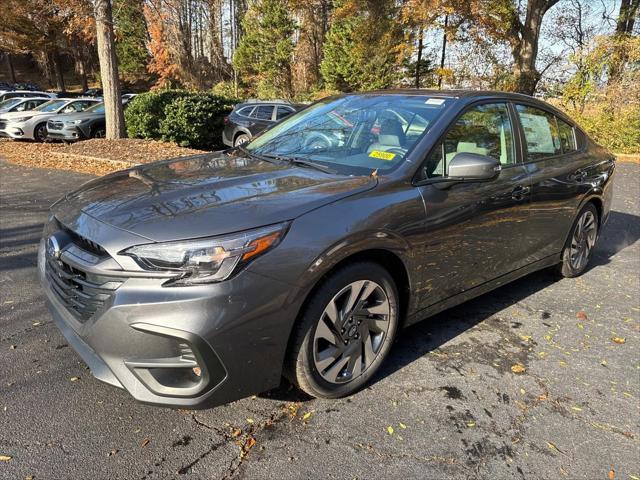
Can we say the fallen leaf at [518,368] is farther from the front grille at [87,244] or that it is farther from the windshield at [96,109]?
the windshield at [96,109]

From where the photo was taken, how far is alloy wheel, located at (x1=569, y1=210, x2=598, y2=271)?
15.0 ft

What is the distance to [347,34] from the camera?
28562mm

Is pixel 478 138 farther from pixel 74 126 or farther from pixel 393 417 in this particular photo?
pixel 74 126

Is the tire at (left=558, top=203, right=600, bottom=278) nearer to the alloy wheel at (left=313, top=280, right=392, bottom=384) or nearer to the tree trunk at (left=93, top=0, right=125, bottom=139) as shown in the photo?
the alloy wheel at (left=313, top=280, right=392, bottom=384)

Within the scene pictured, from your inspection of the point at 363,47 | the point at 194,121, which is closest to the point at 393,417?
the point at 194,121

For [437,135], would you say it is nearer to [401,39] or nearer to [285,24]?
[401,39]

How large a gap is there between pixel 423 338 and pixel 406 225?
1.09 metres

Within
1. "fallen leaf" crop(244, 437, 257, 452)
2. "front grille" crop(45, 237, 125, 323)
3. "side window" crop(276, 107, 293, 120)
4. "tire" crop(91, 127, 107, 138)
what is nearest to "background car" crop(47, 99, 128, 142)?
"tire" crop(91, 127, 107, 138)

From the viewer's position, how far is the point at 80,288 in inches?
90.1

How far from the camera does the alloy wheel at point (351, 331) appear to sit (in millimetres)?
2541

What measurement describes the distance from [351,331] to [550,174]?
2.29 m

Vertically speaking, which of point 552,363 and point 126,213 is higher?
point 126,213

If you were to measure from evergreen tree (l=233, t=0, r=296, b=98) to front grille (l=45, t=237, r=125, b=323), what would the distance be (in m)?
32.9

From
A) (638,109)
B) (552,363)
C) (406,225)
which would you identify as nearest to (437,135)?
(406,225)
